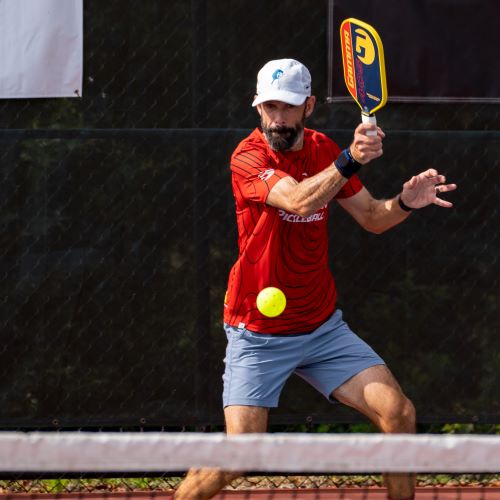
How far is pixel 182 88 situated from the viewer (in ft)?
16.9

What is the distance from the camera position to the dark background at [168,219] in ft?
16.8

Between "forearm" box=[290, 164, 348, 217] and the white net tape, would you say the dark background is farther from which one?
the white net tape

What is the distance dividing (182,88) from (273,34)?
458mm

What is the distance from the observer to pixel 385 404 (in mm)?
3938

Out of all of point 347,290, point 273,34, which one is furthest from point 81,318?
point 273,34

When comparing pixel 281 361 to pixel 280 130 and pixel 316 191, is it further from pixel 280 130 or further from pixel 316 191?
pixel 280 130

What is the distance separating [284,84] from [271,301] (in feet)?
2.39

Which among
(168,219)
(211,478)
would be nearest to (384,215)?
(211,478)

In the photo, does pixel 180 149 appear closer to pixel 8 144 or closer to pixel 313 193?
pixel 8 144

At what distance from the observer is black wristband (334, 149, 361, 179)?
3.72m

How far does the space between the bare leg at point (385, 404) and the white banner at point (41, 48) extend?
190cm

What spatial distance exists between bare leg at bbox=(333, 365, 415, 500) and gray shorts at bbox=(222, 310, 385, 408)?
0.04 meters

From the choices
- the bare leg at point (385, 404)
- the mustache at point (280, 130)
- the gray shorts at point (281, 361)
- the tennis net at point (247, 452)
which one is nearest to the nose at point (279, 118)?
the mustache at point (280, 130)

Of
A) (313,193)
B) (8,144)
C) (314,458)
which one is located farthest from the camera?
(8,144)
